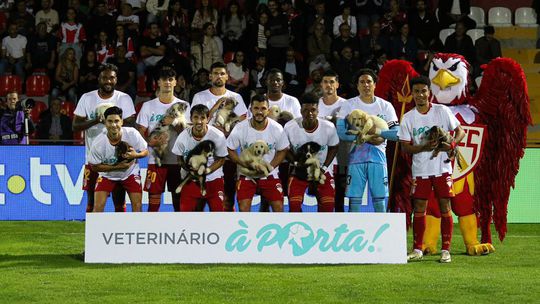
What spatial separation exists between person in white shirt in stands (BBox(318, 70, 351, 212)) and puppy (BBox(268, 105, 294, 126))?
0.32 m

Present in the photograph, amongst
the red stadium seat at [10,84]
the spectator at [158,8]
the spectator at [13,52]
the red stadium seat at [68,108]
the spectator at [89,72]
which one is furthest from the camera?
the spectator at [158,8]

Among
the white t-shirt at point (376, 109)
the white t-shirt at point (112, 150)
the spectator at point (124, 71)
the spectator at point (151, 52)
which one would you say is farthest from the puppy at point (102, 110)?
the spectator at point (151, 52)

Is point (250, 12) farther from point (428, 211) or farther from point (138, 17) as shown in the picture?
point (428, 211)

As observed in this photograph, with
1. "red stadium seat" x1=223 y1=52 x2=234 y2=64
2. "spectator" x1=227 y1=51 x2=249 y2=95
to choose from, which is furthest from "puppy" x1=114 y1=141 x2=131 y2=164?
"red stadium seat" x1=223 y1=52 x2=234 y2=64

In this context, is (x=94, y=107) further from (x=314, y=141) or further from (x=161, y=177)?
(x=314, y=141)

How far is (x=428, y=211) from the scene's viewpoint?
13.6 m

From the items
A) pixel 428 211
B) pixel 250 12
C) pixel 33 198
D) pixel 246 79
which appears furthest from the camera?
pixel 250 12

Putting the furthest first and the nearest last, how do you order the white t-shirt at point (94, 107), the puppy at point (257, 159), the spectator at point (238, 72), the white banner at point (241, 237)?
the spectator at point (238, 72) < the white t-shirt at point (94, 107) < the puppy at point (257, 159) < the white banner at point (241, 237)

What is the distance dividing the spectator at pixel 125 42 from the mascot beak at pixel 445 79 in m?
8.33

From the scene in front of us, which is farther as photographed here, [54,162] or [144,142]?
[54,162]

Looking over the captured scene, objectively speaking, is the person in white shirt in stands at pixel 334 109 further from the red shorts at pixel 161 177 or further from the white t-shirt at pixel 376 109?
the red shorts at pixel 161 177

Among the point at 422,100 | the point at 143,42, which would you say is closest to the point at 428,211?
the point at 422,100

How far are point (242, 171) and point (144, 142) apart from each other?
1.01 m

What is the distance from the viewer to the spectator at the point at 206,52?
21219 mm
